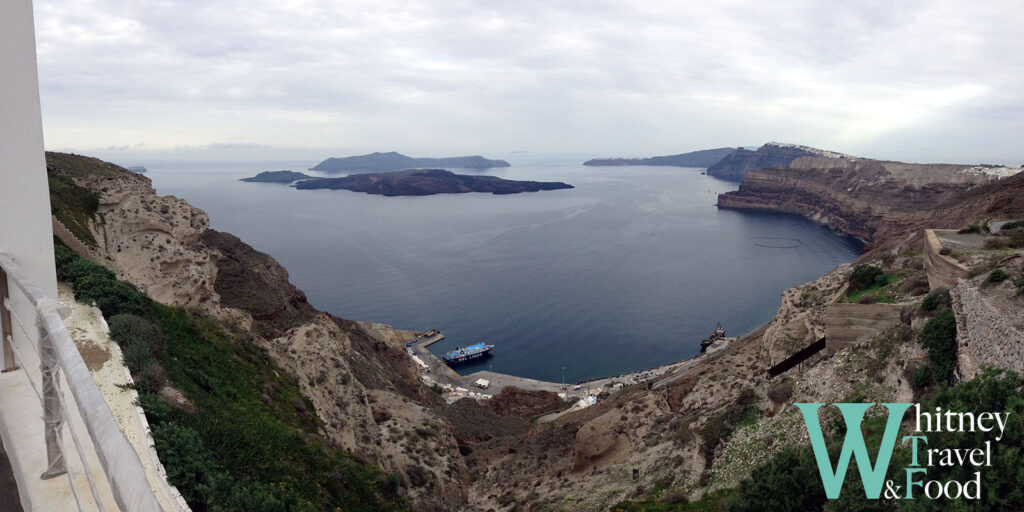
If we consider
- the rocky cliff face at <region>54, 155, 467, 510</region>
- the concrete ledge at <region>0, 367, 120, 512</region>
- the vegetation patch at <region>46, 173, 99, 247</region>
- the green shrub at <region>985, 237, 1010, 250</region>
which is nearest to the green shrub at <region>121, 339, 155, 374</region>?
the concrete ledge at <region>0, 367, 120, 512</region>

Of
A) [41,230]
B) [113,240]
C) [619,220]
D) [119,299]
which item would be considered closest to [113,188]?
[113,240]

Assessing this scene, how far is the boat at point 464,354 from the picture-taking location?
47562 millimetres

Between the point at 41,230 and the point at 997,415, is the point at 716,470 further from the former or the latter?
the point at 41,230

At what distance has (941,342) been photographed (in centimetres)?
1129

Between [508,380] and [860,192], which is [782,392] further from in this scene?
[860,192]

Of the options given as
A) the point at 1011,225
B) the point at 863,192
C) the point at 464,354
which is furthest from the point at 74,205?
the point at 863,192

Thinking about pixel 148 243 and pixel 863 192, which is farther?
pixel 863 192

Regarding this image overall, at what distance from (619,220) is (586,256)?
1465 inches

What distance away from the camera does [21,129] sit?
436 centimetres

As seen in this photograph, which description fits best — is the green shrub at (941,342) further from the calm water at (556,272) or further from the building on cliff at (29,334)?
the calm water at (556,272)

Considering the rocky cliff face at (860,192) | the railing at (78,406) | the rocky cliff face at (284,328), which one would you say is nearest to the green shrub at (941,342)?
the railing at (78,406)

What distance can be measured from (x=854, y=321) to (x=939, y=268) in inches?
113

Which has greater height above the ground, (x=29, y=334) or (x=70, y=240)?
(x=29, y=334)

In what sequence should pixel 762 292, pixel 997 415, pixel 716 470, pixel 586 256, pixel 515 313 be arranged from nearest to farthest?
pixel 997 415
pixel 716 470
pixel 515 313
pixel 762 292
pixel 586 256
